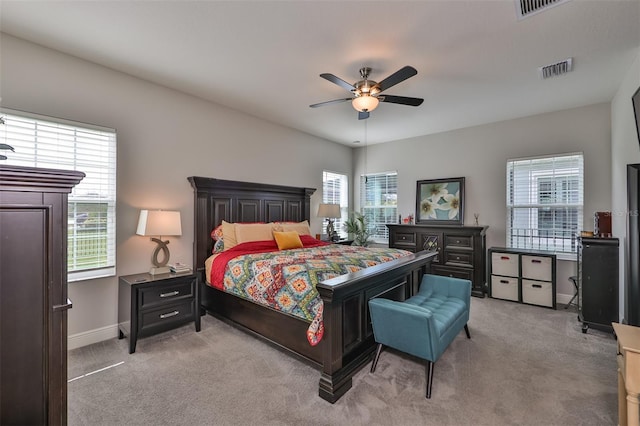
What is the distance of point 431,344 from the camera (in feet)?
7.00

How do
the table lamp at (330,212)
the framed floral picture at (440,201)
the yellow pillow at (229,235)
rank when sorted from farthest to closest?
the table lamp at (330,212), the framed floral picture at (440,201), the yellow pillow at (229,235)

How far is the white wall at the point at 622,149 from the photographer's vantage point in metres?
2.94

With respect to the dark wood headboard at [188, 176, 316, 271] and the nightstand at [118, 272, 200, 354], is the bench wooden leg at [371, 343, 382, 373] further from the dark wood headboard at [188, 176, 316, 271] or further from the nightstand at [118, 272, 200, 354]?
the dark wood headboard at [188, 176, 316, 271]

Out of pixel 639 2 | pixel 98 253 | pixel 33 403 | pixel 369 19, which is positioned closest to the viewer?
pixel 33 403

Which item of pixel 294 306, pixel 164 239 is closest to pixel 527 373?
pixel 294 306

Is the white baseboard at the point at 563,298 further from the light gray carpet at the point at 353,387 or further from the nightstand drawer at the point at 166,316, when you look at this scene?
the nightstand drawer at the point at 166,316

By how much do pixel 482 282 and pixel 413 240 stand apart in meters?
1.32

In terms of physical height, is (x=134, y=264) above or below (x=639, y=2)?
below

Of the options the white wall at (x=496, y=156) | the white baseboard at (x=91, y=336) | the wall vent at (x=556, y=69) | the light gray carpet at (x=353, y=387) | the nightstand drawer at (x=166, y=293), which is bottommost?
the light gray carpet at (x=353, y=387)

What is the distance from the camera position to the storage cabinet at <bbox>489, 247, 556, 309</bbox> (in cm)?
409

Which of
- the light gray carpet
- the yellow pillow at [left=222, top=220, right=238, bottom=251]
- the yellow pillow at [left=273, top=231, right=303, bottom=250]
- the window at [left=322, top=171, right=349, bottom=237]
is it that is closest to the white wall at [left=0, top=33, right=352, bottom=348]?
the yellow pillow at [left=222, top=220, right=238, bottom=251]

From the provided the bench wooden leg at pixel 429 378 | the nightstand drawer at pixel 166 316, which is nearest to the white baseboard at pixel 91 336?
the nightstand drawer at pixel 166 316

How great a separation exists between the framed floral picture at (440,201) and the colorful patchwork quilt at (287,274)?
2303 millimetres

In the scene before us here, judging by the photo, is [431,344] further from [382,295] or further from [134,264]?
[134,264]
